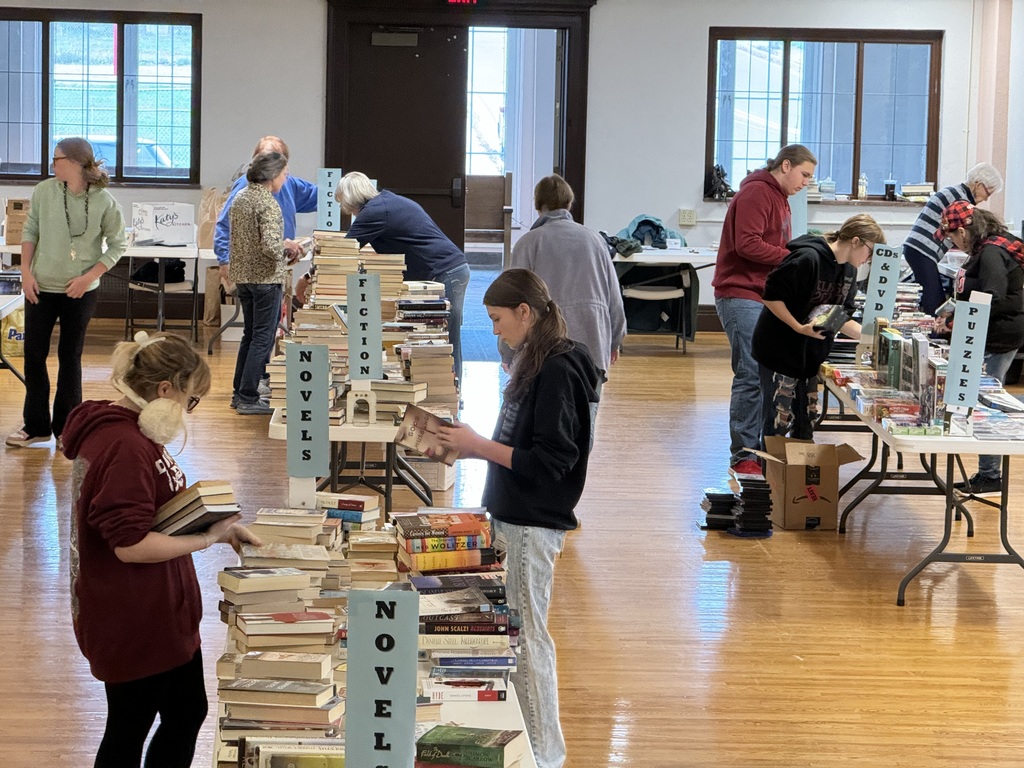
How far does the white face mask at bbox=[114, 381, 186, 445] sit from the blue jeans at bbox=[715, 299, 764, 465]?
14.2 feet

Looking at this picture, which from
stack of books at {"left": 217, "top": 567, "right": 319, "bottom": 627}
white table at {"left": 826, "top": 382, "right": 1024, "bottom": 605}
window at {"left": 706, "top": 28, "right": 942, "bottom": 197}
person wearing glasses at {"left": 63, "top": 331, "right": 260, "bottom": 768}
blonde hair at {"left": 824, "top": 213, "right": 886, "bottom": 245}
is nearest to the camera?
person wearing glasses at {"left": 63, "top": 331, "right": 260, "bottom": 768}

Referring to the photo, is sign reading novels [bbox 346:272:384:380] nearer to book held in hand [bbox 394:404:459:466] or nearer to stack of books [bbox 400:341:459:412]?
stack of books [bbox 400:341:459:412]

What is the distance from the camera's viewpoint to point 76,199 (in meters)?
7.04

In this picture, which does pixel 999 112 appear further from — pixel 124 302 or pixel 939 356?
pixel 124 302

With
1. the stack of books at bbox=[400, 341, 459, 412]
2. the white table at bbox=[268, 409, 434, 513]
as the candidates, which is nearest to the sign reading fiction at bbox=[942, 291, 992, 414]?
the stack of books at bbox=[400, 341, 459, 412]

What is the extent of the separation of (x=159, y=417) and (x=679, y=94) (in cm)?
1103

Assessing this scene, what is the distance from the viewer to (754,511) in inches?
243

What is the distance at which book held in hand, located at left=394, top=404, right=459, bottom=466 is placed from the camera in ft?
10.9

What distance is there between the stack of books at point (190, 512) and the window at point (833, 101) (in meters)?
11.0

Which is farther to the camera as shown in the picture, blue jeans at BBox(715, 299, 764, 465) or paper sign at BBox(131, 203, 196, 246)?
paper sign at BBox(131, 203, 196, 246)

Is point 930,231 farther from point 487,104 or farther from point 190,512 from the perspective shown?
point 487,104

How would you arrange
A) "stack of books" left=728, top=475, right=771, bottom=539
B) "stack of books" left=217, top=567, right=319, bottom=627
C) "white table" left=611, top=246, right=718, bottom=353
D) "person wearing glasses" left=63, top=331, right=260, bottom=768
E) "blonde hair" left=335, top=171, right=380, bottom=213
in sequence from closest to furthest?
"person wearing glasses" left=63, top=331, right=260, bottom=768
"stack of books" left=217, top=567, right=319, bottom=627
"stack of books" left=728, top=475, right=771, bottom=539
"blonde hair" left=335, top=171, right=380, bottom=213
"white table" left=611, top=246, right=718, bottom=353

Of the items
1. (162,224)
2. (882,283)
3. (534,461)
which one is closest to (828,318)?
(882,283)

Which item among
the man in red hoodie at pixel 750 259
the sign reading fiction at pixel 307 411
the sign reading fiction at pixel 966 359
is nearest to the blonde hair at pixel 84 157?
the man in red hoodie at pixel 750 259
